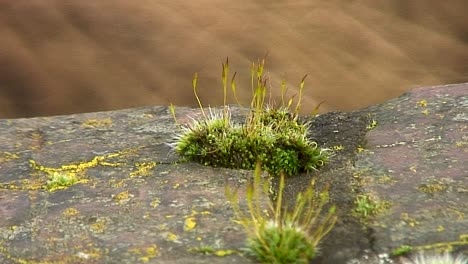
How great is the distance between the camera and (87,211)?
3.59 m

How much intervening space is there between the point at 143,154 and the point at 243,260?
155 centimetres

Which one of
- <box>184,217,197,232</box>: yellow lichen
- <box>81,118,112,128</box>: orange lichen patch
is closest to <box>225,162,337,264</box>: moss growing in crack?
<box>184,217,197,232</box>: yellow lichen

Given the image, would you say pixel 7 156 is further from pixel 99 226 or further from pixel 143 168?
pixel 99 226

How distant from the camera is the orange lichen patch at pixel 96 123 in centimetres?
502

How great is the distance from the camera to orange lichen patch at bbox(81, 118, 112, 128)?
197 inches

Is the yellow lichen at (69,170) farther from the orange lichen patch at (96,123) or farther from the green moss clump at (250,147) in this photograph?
the orange lichen patch at (96,123)

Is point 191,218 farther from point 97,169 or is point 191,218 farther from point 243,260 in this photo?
point 97,169

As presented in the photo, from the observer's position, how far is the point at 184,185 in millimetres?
3834

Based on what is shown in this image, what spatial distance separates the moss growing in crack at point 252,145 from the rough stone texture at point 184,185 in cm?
9

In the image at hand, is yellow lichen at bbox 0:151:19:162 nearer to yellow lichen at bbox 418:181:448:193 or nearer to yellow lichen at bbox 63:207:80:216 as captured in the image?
yellow lichen at bbox 63:207:80:216

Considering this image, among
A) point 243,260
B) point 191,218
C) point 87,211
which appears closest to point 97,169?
point 87,211

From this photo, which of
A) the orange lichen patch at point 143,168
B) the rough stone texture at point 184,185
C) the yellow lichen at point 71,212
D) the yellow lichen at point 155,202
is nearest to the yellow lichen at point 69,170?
the rough stone texture at point 184,185

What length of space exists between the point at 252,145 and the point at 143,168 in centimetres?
60

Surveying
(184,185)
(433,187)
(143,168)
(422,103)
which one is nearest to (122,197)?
(184,185)
